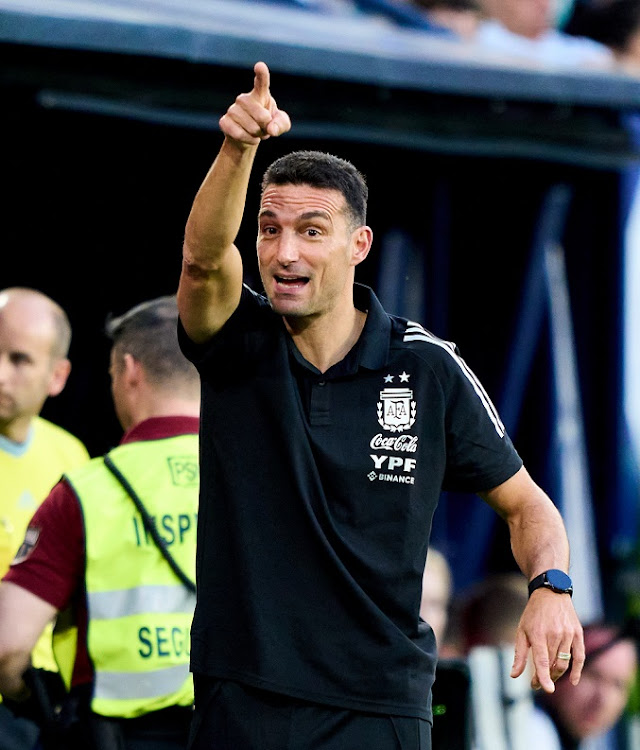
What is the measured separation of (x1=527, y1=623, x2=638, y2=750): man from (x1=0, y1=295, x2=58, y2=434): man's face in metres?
2.63

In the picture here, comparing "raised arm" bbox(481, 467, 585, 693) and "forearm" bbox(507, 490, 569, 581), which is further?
"forearm" bbox(507, 490, 569, 581)

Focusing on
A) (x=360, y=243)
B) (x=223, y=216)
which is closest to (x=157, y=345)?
(x=360, y=243)

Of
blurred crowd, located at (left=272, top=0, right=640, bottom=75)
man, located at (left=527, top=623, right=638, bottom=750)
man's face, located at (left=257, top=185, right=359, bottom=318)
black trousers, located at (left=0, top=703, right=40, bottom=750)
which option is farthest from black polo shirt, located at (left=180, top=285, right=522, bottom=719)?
blurred crowd, located at (left=272, top=0, right=640, bottom=75)

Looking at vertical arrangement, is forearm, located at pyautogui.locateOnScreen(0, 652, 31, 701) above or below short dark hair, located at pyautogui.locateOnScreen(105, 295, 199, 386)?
below

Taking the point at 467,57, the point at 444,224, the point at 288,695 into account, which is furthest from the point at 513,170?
the point at 288,695

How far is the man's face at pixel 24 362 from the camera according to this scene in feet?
14.8

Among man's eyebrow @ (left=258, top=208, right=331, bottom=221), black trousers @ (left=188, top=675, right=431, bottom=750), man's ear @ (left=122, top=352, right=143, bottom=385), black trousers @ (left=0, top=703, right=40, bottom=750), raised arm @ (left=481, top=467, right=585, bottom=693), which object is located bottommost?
black trousers @ (left=0, top=703, right=40, bottom=750)

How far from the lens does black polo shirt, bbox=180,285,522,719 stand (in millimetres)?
2781

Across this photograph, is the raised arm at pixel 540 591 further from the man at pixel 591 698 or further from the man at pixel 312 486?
the man at pixel 591 698

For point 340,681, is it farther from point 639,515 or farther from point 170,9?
point 639,515

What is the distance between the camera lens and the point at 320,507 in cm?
281

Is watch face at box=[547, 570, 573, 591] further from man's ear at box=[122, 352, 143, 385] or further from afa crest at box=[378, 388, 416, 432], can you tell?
man's ear at box=[122, 352, 143, 385]

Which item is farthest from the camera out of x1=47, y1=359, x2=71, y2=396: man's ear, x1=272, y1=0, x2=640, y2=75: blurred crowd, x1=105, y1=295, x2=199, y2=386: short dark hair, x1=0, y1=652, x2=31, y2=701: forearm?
x1=272, y1=0, x2=640, y2=75: blurred crowd

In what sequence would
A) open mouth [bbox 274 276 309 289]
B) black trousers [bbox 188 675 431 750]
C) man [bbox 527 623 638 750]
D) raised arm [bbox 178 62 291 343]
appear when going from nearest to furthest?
raised arm [bbox 178 62 291 343] → black trousers [bbox 188 675 431 750] → open mouth [bbox 274 276 309 289] → man [bbox 527 623 638 750]
